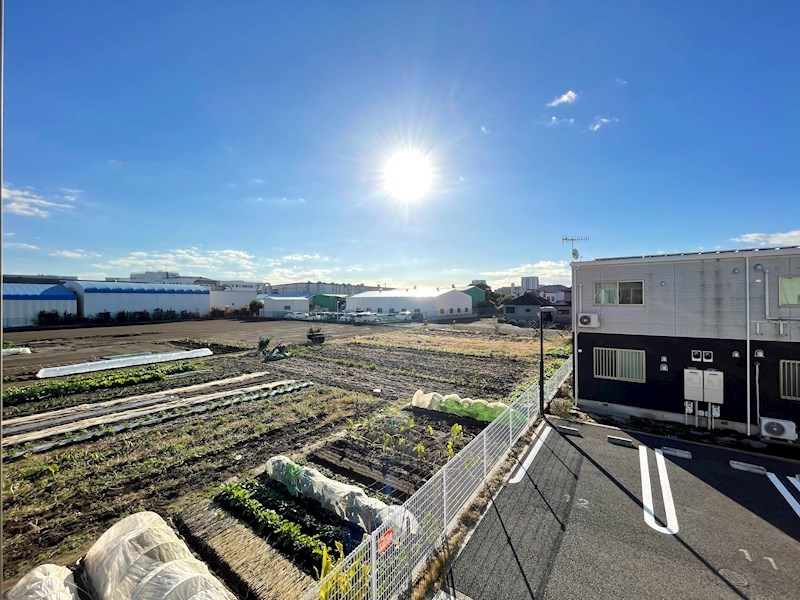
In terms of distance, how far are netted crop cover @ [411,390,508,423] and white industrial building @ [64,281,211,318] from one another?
4299cm

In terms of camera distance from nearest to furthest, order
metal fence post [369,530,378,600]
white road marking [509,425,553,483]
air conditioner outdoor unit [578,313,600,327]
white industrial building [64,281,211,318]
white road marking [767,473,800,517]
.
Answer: metal fence post [369,530,378,600], white road marking [767,473,800,517], white road marking [509,425,553,483], air conditioner outdoor unit [578,313,600,327], white industrial building [64,281,211,318]

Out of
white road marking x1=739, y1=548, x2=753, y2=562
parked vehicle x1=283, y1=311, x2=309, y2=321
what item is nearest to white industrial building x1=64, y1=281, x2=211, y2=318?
parked vehicle x1=283, y1=311, x2=309, y2=321

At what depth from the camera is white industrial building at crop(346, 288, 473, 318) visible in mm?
46250

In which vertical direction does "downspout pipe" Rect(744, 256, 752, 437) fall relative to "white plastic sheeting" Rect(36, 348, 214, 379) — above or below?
above

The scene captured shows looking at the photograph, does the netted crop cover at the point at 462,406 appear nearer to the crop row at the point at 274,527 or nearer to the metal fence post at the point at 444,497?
the metal fence post at the point at 444,497

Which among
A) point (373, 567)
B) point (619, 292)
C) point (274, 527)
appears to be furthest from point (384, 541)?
point (619, 292)

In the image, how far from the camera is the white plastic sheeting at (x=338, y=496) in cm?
580

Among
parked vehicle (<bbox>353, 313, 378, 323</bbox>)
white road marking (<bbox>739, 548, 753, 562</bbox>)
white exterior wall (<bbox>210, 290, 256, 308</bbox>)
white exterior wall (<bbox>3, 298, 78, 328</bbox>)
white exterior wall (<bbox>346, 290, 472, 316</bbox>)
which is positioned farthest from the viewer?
white exterior wall (<bbox>210, 290, 256, 308</bbox>)

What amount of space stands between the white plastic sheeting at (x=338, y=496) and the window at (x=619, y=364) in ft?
27.5

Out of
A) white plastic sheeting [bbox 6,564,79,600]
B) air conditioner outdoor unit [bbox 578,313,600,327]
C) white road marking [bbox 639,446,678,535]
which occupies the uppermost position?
air conditioner outdoor unit [bbox 578,313,600,327]

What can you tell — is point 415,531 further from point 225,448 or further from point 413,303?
point 413,303

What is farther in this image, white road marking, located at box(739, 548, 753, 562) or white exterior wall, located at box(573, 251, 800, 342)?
white exterior wall, located at box(573, 251, 800, 342)

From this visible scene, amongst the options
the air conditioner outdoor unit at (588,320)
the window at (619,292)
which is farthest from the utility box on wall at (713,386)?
the air conditioner outdoor unit at (588,320)

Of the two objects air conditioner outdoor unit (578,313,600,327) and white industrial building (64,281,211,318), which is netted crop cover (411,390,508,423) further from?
white industrial building (64,281,211,318)
